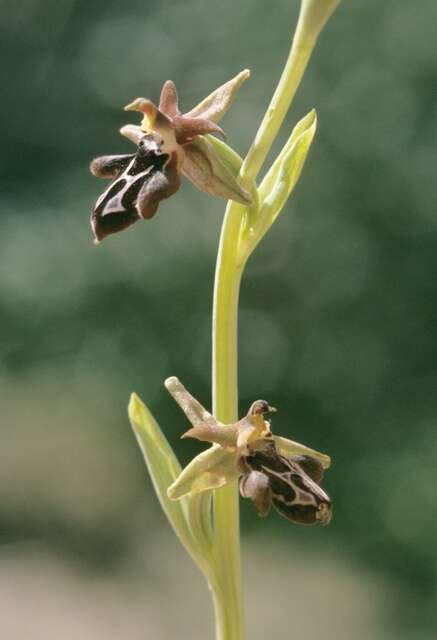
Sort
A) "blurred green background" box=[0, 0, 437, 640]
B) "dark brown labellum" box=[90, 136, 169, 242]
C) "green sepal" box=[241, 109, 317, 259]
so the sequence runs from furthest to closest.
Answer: "blurred green background" box=[0, 0, 437, 640] < "green sepal" box=[241, 109, 317, 259] < "dark brown labellum" box=[90, 136, 169, 242]

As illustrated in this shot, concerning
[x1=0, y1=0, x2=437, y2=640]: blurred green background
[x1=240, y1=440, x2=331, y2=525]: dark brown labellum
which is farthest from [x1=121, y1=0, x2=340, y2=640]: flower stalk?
[x1=0, y1=0, x2=437, y2=640]: blurred green background

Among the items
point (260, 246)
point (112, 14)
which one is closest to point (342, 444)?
point (260, 246)

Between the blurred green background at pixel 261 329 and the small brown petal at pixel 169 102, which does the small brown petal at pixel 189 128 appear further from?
the blurred green background at pixel 261 329

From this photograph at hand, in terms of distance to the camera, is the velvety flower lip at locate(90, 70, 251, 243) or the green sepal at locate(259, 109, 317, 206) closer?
the velvety flower lip at locate(90, 70, 251, 243)

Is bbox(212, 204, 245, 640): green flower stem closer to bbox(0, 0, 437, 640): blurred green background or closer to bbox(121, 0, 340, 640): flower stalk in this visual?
bbox(121, 0, 340, 640): flower stalk

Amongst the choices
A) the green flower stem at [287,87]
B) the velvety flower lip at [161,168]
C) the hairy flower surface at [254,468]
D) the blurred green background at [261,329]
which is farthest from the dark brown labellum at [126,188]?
the blurred green background at [261,329]

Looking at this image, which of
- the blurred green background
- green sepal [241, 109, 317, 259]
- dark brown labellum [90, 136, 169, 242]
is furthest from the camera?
the blurred green background

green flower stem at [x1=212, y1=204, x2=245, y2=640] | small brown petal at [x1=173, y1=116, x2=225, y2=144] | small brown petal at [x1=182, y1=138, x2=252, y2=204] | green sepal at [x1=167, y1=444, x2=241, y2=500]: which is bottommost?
green sepal at [x1=167, y1=444, x2=241, y2=500]
